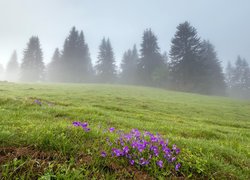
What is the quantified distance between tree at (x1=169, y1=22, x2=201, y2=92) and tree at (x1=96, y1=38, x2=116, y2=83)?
81.8ft

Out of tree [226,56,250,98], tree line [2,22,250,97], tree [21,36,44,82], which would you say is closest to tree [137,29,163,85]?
tree line [2,22,250,97]

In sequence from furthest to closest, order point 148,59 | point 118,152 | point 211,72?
point 148,59 → point 211,72 → point 118,152

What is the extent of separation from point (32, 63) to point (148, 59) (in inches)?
1774

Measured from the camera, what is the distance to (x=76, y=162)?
105 inches

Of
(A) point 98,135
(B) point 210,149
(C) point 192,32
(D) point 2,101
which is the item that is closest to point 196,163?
(B) point 210,149

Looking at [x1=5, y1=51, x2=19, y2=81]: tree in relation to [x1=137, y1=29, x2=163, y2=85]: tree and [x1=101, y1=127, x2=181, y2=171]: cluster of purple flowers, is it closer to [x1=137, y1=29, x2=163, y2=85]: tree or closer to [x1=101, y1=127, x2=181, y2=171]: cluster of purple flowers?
[x1=137, y1=29, x2=163, y2=85]: tree

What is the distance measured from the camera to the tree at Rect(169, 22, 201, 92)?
4631 cm

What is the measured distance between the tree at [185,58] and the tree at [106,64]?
24929mm

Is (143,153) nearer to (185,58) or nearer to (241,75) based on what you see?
(185,58)

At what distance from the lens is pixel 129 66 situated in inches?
2798

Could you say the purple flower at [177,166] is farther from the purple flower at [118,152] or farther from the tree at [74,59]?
the tree at [74,59]

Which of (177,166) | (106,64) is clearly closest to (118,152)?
(177,166)

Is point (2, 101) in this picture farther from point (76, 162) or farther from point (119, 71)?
point (119, 71)

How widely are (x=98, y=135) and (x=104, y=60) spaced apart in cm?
6402
